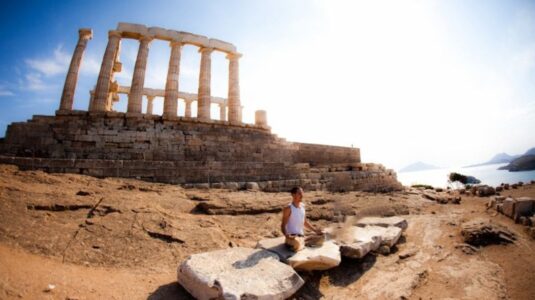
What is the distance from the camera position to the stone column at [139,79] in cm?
1589

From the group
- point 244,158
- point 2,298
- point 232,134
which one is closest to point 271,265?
point 2,298

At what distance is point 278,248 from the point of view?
5.09 meters

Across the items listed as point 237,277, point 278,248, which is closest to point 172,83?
point 278,248

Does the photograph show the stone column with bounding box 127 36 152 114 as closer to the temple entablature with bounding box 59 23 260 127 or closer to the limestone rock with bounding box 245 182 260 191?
the temple entablature with bounding box 59 23 260 127

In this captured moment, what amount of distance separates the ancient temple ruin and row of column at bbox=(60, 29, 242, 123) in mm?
61

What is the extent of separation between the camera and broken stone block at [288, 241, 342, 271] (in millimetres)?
4598

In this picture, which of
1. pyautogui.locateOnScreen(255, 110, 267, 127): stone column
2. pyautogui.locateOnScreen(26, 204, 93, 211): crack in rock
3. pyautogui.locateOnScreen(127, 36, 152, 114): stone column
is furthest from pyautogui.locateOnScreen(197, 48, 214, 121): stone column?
pyautogui.locateOnScreen(26, 204, 93, 211): crack in rock

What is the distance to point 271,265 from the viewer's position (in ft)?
14.0

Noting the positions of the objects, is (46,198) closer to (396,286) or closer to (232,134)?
(396,286)

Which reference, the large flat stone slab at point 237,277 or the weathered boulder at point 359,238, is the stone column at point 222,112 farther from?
the large flat stone slab at point 237,277

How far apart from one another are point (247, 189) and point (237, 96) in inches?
394

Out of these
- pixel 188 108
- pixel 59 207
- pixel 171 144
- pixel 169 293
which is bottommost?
pixel 169 293

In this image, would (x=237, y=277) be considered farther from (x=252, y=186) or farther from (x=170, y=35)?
(x=170, y=35)

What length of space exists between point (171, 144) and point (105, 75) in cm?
723
